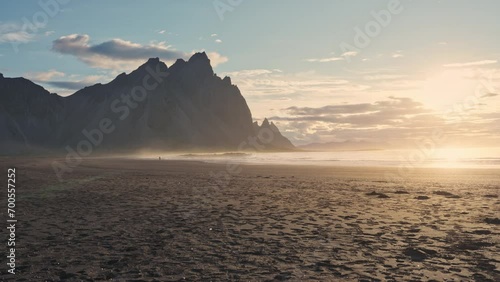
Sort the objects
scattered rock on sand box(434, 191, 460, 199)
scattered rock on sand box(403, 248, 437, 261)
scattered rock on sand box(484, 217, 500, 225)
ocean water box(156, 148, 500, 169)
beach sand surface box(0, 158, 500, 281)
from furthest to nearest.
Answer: ocean water box(156, 148, 500, 169)
scattered rock on sand box(434, 191, 460, 199)
scattered rock on sand box(484, 217, 500, 225)
scattered rock on sand box(403, 248, 437, 261)
beach sand surface box(0, 158, 500, 281)

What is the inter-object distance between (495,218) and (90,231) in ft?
41.6

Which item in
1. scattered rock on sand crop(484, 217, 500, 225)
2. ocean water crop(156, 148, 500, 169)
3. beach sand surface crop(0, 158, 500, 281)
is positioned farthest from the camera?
ocean water crop(156, 148, 500, 169)

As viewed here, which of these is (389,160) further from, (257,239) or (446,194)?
(257,239)

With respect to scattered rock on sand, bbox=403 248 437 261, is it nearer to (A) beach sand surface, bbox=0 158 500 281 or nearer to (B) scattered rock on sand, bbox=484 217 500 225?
(A) beach sand surface, bbox=0 158 500 281

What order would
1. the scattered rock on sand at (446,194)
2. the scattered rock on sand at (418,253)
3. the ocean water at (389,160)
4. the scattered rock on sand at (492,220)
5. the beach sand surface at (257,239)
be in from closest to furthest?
the beach sand surface at (257,239), the scattered rock on sand at (418,253), the scattered rock on sand at (492,220), the scattered rock on sand at (446,194), the ocean water at (389,160)

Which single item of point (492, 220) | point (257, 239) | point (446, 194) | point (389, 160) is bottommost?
point (257, 239)

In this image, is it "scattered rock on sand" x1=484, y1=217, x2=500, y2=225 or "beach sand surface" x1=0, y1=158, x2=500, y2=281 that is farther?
"scattered rock on sand" x1=484, y1=217, x2=500, y2=225

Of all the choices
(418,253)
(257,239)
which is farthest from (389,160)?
(418,253)

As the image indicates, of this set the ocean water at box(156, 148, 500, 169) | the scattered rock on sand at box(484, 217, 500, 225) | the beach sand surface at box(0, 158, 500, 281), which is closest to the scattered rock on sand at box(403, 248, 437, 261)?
the beach sand surface at box(0, 158, 500, 281)

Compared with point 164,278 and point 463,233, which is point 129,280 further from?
point 463,233

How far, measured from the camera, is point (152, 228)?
1184 centimetres

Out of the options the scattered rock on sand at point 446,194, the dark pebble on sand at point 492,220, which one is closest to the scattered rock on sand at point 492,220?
the dark pebble on sand at point 492,220

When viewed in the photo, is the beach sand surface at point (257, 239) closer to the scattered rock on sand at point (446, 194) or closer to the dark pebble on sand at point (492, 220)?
the dark pebble on sand at point (492, 220)

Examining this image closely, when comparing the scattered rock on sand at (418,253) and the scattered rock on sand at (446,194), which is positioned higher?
the scattered rock on sand at (446,194)
